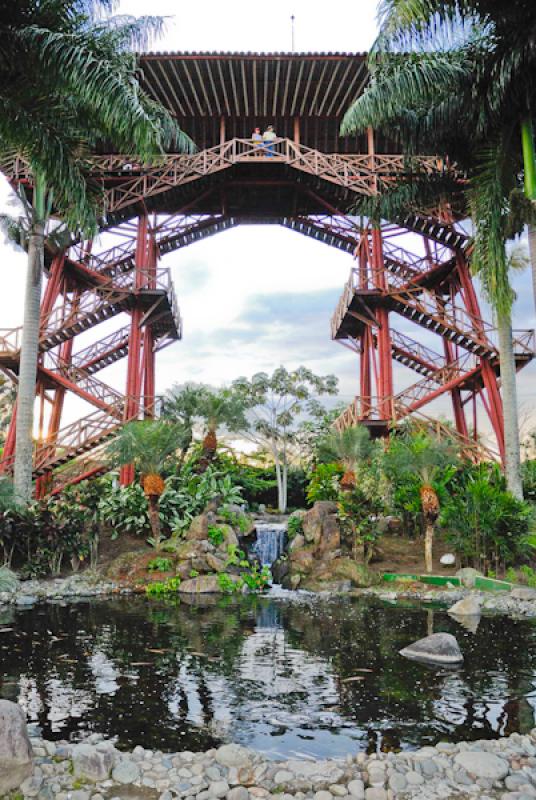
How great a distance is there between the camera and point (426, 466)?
1670 centimetres

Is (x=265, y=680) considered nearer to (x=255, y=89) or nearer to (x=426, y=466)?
(x=426, y=466)

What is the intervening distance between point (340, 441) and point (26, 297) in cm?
1109

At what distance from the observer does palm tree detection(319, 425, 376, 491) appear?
2030cm

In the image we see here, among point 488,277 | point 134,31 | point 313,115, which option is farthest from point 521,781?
point 313,115

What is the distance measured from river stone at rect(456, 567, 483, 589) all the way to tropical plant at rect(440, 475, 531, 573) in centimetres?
59

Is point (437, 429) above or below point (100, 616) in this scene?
above

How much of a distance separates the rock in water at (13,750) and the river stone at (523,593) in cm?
1091

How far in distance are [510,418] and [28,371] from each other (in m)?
14.5

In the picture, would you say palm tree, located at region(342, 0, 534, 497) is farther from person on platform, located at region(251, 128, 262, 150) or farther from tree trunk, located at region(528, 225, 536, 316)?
person on platform, located at region(251, 128, 262, 150)

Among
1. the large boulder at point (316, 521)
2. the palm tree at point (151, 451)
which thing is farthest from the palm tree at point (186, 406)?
the large boulder at point (316, 521)

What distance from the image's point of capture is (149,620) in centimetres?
1138

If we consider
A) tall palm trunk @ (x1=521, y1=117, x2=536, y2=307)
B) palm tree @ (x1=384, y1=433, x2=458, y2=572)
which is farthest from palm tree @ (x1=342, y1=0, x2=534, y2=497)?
palm tree @ (x1=384, y1=433, x2=458, y2=572)

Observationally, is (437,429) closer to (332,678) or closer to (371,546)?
(371,546)

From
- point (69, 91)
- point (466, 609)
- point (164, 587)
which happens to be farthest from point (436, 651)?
point (69, 91)
